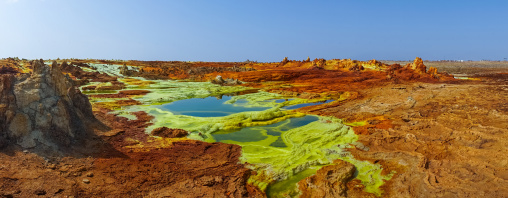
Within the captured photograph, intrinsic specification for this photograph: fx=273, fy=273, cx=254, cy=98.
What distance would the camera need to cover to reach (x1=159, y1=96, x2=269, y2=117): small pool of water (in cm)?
1719

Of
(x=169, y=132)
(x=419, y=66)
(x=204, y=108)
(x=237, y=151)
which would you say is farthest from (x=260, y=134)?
(x=419, y=66)

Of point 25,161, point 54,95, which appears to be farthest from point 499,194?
point 54,95

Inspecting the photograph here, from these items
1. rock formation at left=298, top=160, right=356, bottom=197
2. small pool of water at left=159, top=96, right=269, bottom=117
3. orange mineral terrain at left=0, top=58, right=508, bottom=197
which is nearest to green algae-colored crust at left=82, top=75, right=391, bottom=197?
orange mineral terrain at left=0, top=58, right=508, bottom=197

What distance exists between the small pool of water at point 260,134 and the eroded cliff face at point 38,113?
5353mm

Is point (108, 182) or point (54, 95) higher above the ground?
point (54, 95)

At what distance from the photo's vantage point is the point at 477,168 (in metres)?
7.65

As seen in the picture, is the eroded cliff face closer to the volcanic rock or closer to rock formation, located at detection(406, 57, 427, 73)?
the volcanic rock

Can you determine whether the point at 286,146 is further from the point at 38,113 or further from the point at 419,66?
the point at 419,66

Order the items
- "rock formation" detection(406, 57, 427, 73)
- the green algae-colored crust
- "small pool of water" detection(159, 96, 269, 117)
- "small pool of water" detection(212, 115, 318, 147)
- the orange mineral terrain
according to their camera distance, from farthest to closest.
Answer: "rock formation" detection(406, 57, 427, 73) → "small pool of water" detection(159, 96, 269, 117) → "small pool of water" detection(212, 115, 318, 147) → the green algae-colored crust → the orange mineral terrain

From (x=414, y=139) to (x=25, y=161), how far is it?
12543mm

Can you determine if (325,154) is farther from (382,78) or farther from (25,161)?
(382,78)

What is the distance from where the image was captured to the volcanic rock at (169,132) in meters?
11.4

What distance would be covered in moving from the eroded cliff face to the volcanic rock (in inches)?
105

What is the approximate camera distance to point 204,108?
1908cm
